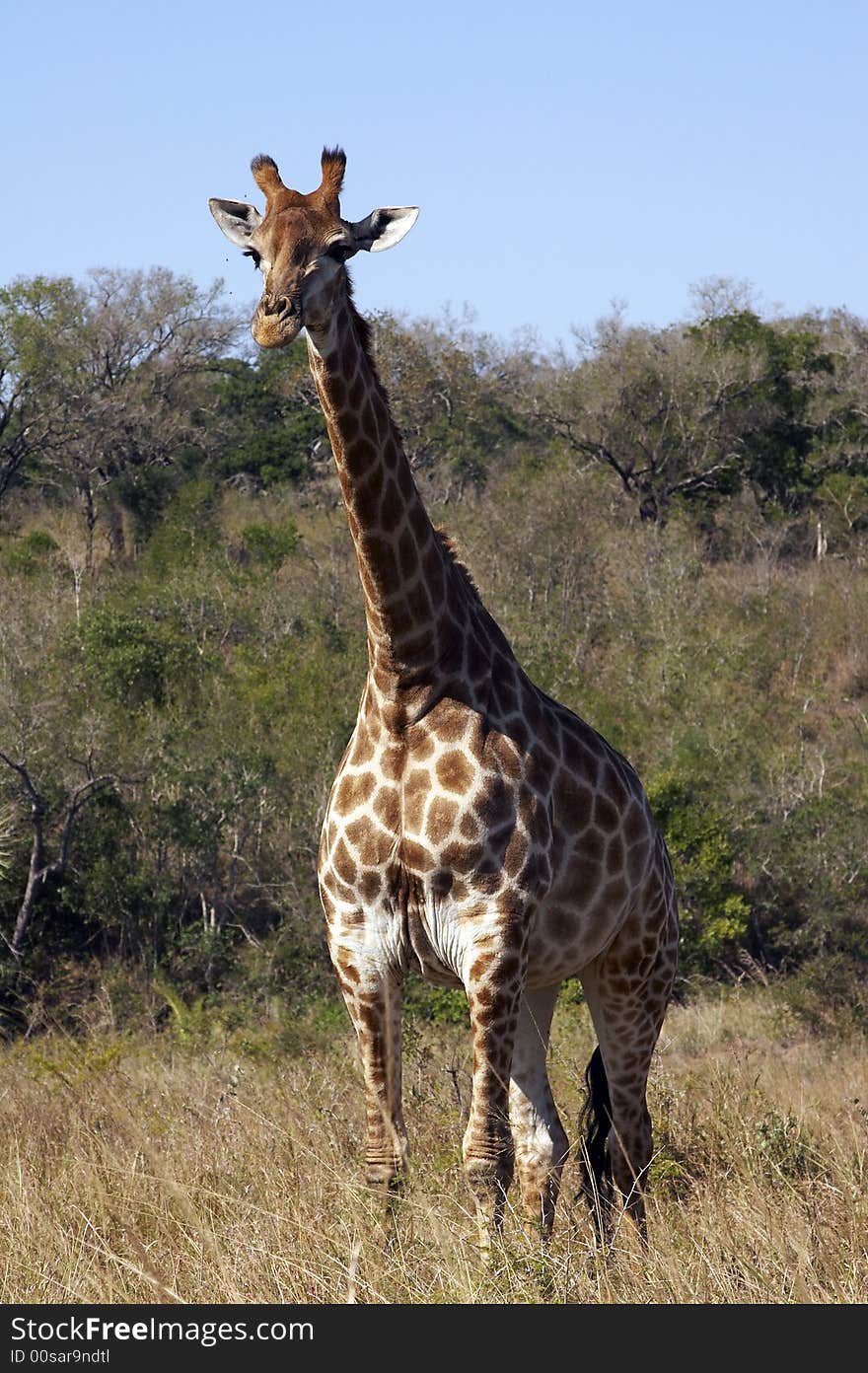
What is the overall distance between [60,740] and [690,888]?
8.74 meters

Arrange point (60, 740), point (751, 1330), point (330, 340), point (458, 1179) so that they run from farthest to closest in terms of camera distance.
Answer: point (60, 740) < point (458, 1179) < point (330, 340) < point (751, 1330)

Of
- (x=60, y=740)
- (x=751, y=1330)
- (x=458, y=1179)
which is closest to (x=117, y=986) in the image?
(x=60, y=740)

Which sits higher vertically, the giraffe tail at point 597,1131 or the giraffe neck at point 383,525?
the giraffe neck at point 383,525

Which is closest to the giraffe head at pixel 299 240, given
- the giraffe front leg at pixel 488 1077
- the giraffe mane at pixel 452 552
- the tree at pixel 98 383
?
the giraffe mane at pixel 452 552

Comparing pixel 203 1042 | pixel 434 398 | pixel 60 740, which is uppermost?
pixel 434 398

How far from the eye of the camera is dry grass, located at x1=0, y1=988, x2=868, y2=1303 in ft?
14.1

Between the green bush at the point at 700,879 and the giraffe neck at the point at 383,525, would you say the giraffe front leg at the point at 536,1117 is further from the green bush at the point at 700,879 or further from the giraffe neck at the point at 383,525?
the green bush at the point at 700,879

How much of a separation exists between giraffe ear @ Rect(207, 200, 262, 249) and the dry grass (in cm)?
284

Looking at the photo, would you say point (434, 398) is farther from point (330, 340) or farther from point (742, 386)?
point (330, 340)

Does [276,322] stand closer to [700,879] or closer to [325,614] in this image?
[700,879]

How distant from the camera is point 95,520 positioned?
119ft

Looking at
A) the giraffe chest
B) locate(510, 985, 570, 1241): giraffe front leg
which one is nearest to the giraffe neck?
the giraffe chest

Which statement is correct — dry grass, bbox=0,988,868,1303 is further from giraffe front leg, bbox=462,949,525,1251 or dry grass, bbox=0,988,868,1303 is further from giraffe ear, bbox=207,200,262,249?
giraffe ear, bbox=207,200,262,249

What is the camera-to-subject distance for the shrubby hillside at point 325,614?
2127 cm
